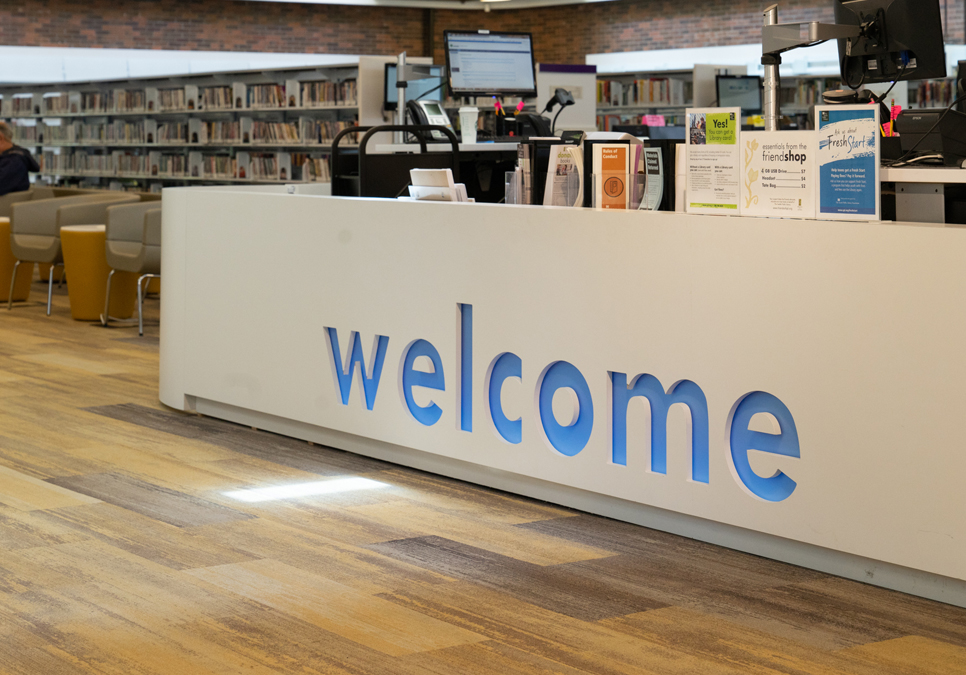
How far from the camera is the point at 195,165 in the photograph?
37.1 ft

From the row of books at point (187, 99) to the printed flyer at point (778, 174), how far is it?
706 cm

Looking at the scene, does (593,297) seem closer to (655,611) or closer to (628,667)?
(655,611)

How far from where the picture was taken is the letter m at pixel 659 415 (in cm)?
286

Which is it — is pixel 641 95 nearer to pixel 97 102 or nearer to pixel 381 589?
pixel 97 102

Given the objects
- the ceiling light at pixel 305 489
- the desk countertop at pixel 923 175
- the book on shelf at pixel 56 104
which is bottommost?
the ceiling light at pixel 305 489

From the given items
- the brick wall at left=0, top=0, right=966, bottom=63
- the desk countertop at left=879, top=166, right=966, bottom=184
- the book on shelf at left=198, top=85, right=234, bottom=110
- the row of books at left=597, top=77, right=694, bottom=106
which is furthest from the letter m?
the brick wall at left=0, top=0, right=966, bottom=63

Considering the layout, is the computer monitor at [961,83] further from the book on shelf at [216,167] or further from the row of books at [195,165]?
the book on shelf at [216,167]

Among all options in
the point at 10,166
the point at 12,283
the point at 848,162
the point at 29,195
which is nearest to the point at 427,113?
the point at 12,283

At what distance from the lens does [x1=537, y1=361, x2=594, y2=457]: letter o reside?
10.3 ft

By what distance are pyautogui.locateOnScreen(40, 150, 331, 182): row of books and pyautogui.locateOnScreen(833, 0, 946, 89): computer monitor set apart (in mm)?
7095

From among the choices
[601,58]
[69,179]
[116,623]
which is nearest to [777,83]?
[116,623]

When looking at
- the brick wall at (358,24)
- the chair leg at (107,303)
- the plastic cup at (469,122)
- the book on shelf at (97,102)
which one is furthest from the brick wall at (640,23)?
the chair leg at (107,303)

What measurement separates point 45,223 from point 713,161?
6.34 metres

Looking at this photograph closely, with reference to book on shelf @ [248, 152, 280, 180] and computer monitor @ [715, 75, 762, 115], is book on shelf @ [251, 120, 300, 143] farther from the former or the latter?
computer monitor @ [715, 75, 762, 115]
